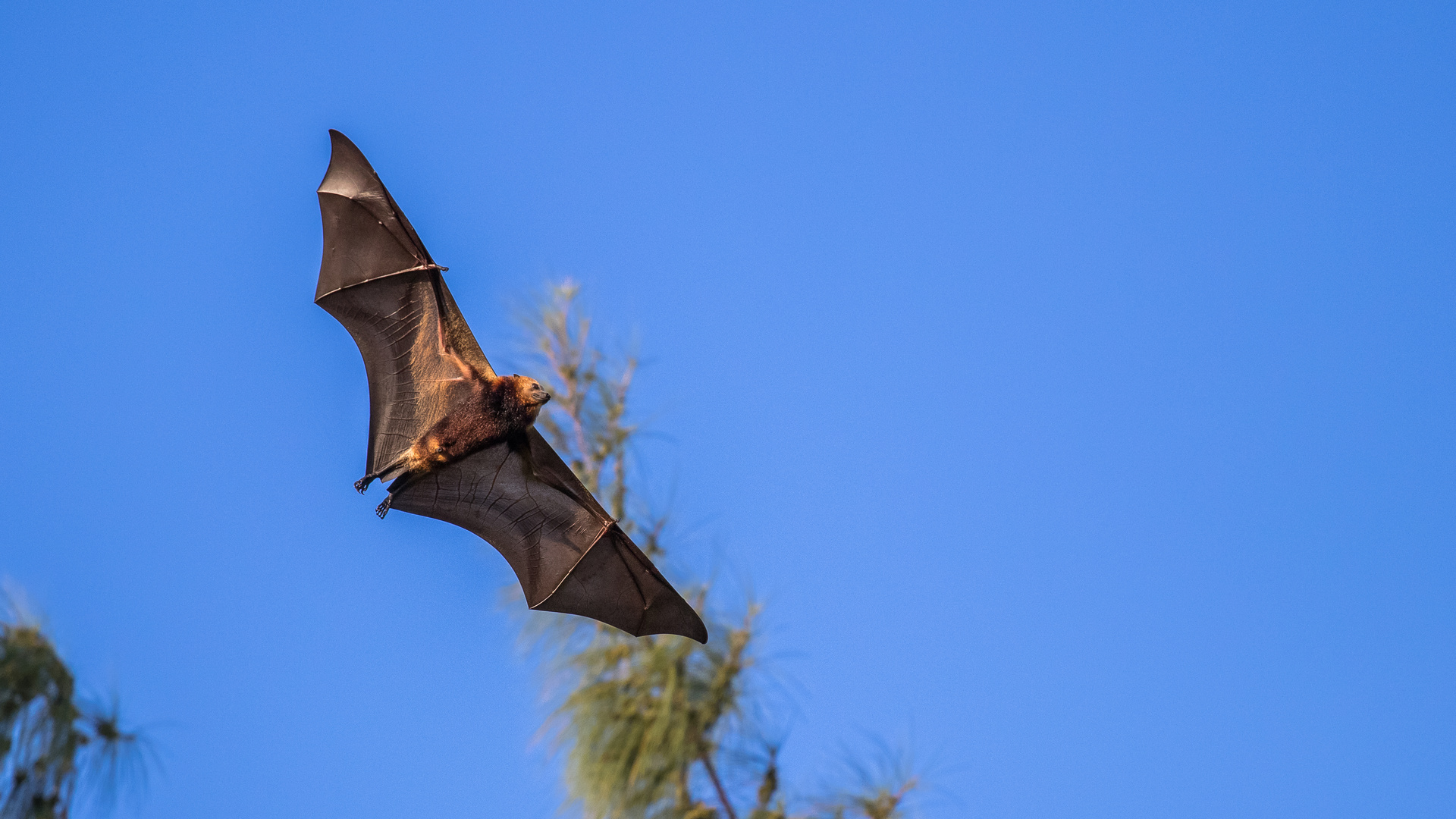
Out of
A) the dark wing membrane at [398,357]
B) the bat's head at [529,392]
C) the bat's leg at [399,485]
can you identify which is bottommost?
the bat's leg at [399,485]

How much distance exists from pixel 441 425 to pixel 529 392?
3.67ft

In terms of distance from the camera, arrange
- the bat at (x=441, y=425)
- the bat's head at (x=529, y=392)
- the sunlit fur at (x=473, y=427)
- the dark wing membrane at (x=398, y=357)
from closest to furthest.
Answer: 1. the bat's head at (x=529, y=392)
2. the sunlit fur at (x=473, y=427)
3. the bat at (x=441, y=425)
4. the dark wing membrane at (x=398, y=357)

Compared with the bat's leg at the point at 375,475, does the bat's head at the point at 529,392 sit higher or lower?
higher

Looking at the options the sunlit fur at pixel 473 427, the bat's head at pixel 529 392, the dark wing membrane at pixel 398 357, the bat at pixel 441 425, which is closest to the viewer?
the bat's head at pixel 529 392

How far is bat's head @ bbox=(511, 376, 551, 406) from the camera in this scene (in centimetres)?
822

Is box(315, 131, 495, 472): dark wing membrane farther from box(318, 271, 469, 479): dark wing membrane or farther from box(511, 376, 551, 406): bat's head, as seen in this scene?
box(511, 376, 551, 406): bat's head

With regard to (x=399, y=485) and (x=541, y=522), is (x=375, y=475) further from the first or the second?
(x=541, y=522)

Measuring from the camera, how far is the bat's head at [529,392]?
822cm

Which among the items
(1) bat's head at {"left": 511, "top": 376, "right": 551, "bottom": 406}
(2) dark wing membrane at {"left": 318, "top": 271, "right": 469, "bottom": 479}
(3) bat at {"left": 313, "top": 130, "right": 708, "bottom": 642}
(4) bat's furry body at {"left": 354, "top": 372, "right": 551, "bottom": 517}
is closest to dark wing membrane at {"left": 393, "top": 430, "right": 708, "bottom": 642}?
(3) bat at {"left": 313, "top": 130, "right": 708, "bottom": 642}

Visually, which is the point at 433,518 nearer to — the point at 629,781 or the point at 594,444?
the point at 594,444

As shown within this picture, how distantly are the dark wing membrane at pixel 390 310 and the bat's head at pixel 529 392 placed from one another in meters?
0.73

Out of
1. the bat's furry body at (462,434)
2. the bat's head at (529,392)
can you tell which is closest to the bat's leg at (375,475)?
the bat's furry body at (462,434)

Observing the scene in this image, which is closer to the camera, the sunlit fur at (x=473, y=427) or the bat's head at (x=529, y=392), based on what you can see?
the bat's head at (x=529, y=392)

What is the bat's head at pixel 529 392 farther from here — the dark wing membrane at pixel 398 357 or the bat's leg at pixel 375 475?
the bat's leg at pixel 375 475
